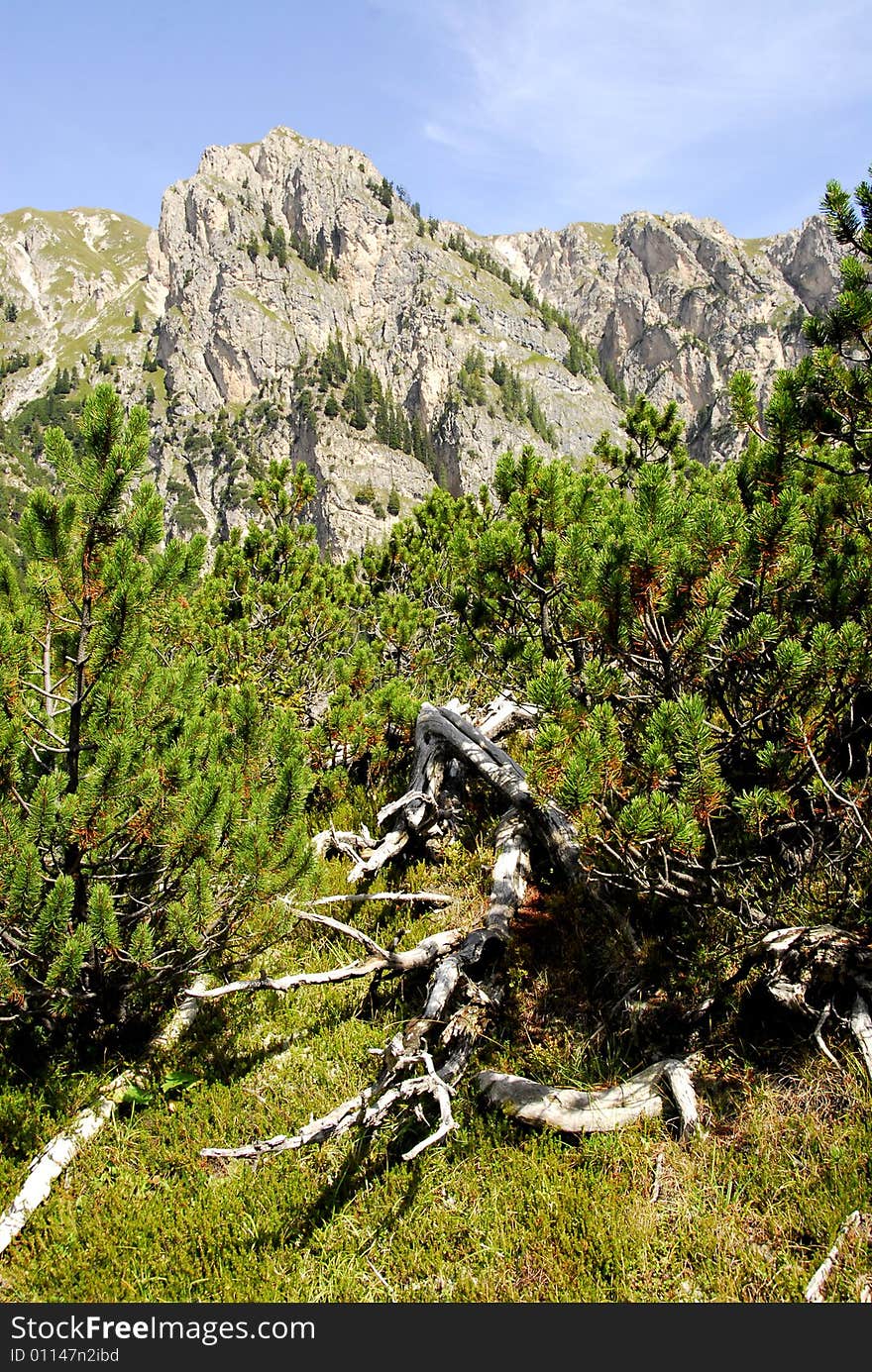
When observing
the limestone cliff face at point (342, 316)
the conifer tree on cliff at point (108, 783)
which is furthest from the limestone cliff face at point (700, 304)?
the conifer tree on cliff at point (108, 783)

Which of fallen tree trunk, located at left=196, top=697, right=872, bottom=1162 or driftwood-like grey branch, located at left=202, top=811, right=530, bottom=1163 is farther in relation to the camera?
fallen tree trunk, located at left=196, top=697, right=872, bottom=1162

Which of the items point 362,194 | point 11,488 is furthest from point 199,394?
point 362,194

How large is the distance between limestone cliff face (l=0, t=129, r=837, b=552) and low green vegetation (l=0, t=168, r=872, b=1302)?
122 metres

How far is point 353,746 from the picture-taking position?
22.2 ft

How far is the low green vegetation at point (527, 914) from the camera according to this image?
287 centimetres

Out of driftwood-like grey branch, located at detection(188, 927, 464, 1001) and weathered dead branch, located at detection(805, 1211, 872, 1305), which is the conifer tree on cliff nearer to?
driftwood-like grey branch, located at detection(188, 927, 464, 1001)

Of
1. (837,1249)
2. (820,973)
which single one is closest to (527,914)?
(820,973)

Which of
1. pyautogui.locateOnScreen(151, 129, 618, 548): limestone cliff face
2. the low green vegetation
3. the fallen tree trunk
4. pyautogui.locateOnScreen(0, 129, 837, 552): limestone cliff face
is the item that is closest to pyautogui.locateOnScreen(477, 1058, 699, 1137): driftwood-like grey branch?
the fallen tree trunk

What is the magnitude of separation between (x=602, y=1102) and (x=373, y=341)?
179 metres

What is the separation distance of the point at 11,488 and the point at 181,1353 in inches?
6745

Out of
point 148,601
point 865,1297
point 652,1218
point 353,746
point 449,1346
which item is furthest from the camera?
point 353,746

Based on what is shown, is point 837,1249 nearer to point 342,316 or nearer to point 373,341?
point 373,341

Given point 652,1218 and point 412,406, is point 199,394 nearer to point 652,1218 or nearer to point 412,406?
point 412,406

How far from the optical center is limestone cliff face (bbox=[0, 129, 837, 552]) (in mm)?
137875
